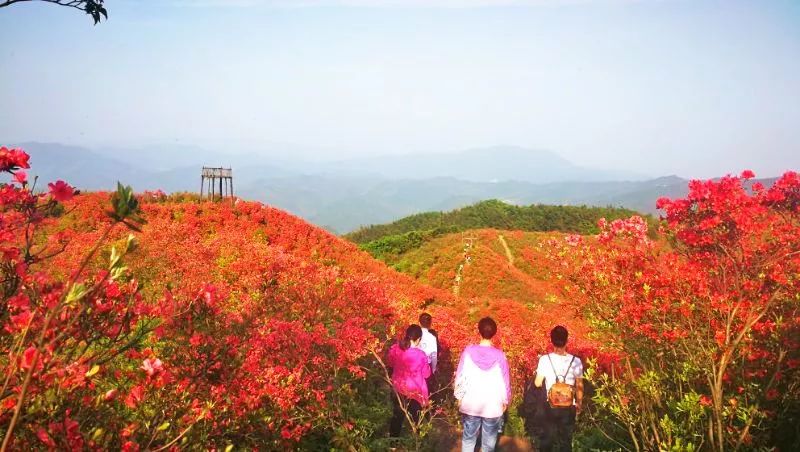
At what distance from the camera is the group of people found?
5.93m

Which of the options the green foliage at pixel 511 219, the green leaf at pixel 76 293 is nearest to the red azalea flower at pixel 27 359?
the green leaf at pixel 76 293

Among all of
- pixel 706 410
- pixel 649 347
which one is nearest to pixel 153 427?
pixel 706 410

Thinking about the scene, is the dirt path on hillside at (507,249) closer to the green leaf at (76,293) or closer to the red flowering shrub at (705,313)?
the red flowering shrub at (705,313)

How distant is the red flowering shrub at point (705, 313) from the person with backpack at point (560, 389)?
0.46m

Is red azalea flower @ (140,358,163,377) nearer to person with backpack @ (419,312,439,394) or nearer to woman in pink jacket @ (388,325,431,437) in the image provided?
woman in pink jacket @ (388,325,431,437)

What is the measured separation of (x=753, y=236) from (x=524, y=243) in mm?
34648

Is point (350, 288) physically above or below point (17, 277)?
below

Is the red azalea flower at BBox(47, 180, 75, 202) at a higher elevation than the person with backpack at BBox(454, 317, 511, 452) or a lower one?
higher

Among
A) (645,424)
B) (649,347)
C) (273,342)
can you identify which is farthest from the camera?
(273,342)

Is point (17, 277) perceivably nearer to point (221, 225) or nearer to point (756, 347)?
point (756, 347)

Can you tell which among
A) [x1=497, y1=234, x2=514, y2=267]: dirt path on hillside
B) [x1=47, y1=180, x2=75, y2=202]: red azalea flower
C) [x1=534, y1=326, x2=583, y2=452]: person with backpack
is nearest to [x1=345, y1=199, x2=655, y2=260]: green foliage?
[x1=497, y1=234, x2=514, y2=267]: dirt path on hillside

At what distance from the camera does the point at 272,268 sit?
30.6 feet

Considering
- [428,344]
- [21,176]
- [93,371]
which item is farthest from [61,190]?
[428,344]

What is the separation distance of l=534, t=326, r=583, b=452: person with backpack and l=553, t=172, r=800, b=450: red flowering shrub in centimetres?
46
